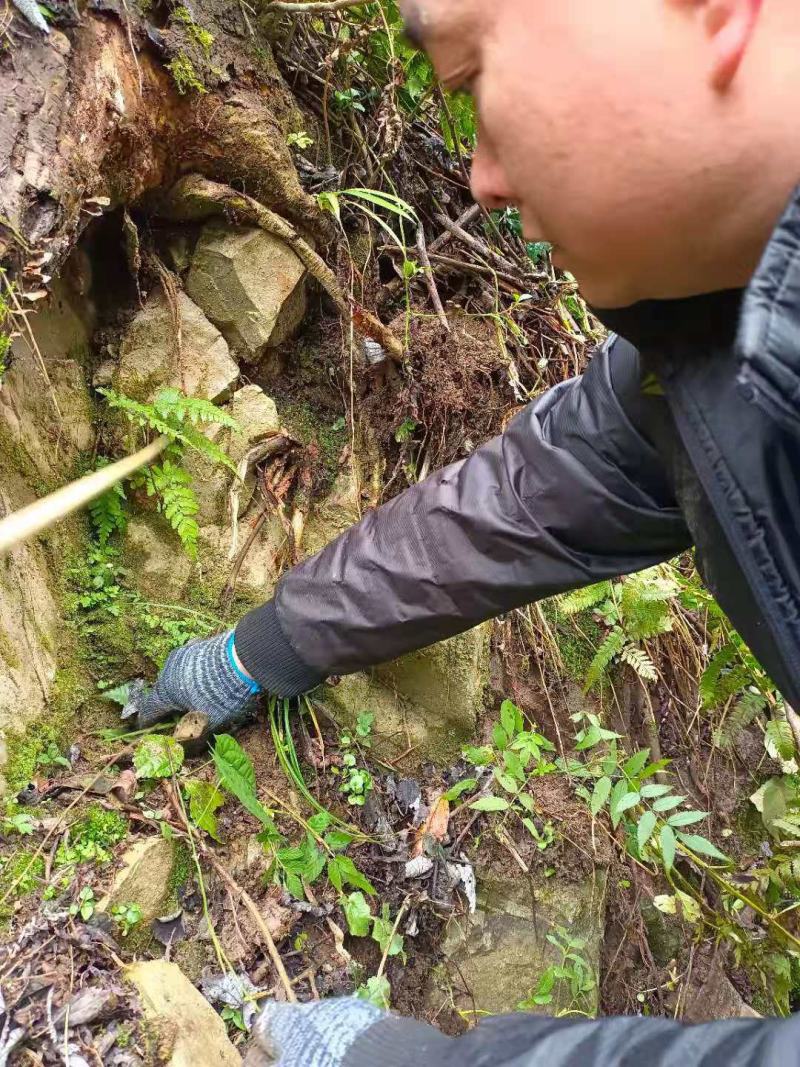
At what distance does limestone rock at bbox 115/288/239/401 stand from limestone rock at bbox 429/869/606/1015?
7.66 ft

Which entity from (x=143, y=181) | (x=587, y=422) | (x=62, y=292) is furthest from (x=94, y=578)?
(x=587, y=422)

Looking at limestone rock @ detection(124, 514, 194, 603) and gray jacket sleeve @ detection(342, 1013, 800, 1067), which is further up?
limestone rock @ detection(124, 514, 194, 603)

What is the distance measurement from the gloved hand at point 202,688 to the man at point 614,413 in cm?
1

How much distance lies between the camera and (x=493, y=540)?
221 cm

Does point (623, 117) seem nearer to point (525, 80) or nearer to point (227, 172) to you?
point (525, 80)

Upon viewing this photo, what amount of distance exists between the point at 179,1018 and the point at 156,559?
5.06 feet

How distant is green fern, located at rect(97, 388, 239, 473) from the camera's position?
248 centimetres

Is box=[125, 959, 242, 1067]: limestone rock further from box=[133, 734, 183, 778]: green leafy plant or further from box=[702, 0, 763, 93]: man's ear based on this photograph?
box=[702, 0, 763, 93]: man's ear

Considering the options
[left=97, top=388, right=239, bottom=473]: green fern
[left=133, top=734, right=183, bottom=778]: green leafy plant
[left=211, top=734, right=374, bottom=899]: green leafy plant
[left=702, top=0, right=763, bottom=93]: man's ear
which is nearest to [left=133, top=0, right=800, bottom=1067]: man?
[left=702, top=0, right=763, bottom=93]: man's ear

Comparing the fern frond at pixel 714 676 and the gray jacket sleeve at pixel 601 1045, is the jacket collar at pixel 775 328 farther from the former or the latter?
the fern frond at pixel 714 676

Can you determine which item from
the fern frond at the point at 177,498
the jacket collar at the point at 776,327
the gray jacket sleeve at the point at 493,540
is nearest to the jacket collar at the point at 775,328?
the jacket collar at the point at 776,327

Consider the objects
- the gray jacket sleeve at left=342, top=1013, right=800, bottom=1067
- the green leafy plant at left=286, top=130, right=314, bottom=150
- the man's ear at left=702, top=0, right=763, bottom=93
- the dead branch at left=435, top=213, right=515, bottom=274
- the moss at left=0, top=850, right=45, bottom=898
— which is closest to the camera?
the man's ear at left=702, top=0, right=763, bottom=93

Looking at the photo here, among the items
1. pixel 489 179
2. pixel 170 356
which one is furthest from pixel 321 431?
pixel 489 179

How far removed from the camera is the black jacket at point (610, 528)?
108cm
